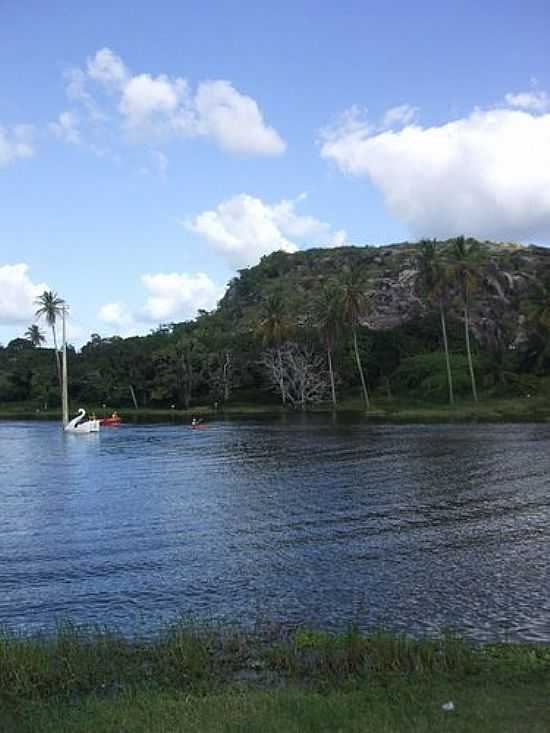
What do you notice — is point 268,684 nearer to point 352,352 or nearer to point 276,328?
point 276,328

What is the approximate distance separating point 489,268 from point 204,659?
16362 centimetres

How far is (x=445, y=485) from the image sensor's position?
1437 inches

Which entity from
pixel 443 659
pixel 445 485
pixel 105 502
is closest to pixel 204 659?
pixel 443 659

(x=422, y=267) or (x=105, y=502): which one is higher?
(x=422, y=267)

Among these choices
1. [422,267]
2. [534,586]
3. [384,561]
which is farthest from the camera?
[422,267]

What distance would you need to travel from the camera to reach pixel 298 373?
12588 cm

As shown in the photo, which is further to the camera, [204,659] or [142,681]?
[204,659]

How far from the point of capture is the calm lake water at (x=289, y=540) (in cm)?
1759

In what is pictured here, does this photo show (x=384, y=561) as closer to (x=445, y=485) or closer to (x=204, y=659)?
(x=204, y=659)

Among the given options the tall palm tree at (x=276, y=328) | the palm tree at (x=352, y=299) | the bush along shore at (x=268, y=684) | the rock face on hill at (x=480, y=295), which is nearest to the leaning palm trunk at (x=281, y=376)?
the tall palm tree at (x=276, y=328)

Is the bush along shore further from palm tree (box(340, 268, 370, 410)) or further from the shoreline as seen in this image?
palm tree (box(340, 268, 370, 410))

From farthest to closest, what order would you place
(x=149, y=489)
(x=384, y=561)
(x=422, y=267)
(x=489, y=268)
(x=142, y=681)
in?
(x=489, y=268)
(x=422, y=267)
(x=149, y=489)
(x=384, y=561)
(x=142, y=681)

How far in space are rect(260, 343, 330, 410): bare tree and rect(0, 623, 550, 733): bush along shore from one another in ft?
362

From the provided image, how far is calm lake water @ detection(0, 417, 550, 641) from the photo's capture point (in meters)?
17.6
